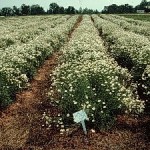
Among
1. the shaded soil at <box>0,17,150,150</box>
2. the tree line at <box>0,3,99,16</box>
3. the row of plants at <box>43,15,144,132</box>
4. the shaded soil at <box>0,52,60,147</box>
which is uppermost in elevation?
the row of plants at <box>43,15,144,132</box>

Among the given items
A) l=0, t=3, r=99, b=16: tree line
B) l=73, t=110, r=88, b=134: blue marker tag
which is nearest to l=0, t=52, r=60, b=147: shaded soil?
l=73, t=110, r=88, b=134: blue marker tag

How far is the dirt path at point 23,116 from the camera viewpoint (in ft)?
29.4

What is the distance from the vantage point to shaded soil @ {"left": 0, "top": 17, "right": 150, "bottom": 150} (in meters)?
8.29

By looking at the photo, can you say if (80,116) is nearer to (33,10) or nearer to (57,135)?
(57,135)

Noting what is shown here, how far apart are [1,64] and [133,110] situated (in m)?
5.57

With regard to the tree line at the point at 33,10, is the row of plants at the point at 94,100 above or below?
above

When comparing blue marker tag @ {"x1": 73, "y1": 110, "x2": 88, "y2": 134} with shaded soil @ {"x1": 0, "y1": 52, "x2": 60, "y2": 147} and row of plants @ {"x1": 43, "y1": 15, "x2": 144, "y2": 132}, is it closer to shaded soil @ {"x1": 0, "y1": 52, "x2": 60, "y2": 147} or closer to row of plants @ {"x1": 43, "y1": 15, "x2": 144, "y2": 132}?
row of plants @ {"x1": 43, "y1": 15, "x2": 144, "y2": 132}

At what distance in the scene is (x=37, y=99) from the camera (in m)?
12.3

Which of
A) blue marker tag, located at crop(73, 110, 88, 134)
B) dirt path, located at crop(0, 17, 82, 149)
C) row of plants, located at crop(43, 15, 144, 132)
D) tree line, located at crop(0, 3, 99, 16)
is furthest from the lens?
tree line, located at crop(0, 3, 99, 16)

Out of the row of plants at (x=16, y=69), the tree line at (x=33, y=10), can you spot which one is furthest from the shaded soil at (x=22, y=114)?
the tree line at (x=33, y=10)

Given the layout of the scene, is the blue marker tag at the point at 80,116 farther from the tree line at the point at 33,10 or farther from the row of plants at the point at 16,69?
the tree line at the point at 33,10

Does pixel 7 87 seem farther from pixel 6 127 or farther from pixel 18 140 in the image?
pixel 18 140

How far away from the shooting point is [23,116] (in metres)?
10.6

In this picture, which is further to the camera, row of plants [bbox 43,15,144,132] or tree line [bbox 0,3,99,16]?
tree line [bbox 0,3,99,16]
